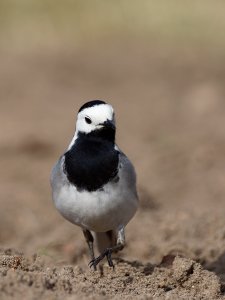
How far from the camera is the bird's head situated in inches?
264

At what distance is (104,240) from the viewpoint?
757 cm

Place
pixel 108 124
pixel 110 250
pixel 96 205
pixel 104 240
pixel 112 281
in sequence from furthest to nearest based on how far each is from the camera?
pixel 104 240 → pixel 110 250 → pixel 108 124 → pixel 96 205 → pixel 112 281

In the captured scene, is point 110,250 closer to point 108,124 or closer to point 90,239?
point 90,239

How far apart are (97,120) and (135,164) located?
4.59m

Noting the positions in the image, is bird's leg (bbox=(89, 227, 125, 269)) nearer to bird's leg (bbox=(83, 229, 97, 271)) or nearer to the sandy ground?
the sandy ground

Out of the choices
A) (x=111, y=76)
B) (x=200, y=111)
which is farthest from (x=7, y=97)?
(x=200, y=111)

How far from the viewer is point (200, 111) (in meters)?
13.6

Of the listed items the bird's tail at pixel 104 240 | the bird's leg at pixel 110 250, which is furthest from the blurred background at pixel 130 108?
the bird's leg at pixel 110 250

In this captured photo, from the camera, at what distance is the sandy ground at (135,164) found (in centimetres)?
612

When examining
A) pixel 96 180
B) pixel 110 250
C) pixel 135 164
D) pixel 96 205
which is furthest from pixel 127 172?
pixel 135 164

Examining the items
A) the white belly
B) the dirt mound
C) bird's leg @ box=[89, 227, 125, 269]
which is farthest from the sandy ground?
the white belly

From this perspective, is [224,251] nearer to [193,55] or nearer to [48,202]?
[48,202]

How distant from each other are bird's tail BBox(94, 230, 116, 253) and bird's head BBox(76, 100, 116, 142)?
1032 millimetres

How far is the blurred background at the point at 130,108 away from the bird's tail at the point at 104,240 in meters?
0.44
